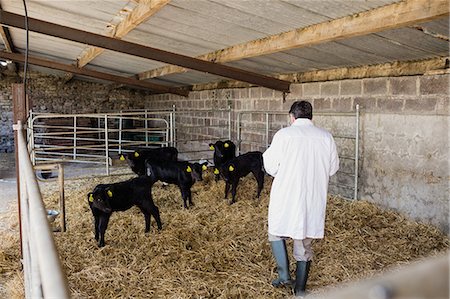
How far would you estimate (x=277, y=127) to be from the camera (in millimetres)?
6473

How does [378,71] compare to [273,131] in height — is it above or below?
above

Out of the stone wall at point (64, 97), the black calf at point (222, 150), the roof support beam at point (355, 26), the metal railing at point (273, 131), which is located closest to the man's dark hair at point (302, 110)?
the roof support beam at point (355, 26)

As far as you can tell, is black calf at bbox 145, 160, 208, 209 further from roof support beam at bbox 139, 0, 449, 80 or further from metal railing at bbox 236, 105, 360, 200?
metal railing at bbox 236, 105, 360, 200

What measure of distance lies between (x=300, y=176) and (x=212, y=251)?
1.44 meters

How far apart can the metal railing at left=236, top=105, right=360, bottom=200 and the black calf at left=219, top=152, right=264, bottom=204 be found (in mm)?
1018

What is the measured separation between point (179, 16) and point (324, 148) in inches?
85.3

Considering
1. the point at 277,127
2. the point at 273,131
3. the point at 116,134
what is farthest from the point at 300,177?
the point at 116,134

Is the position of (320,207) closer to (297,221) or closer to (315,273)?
(297,221)

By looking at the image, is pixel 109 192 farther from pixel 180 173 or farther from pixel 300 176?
pixel 300 176

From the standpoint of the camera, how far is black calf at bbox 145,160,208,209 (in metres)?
5.02

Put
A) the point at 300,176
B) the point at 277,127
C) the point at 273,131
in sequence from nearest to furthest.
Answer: the point at 300,176 < the point at 277,127 < the point at 273,131

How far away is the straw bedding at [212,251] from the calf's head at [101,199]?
39 cm

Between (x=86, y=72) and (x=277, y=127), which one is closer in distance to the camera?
(x=277, y=127)

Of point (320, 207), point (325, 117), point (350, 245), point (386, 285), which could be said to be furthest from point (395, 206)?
point (386, 285)
